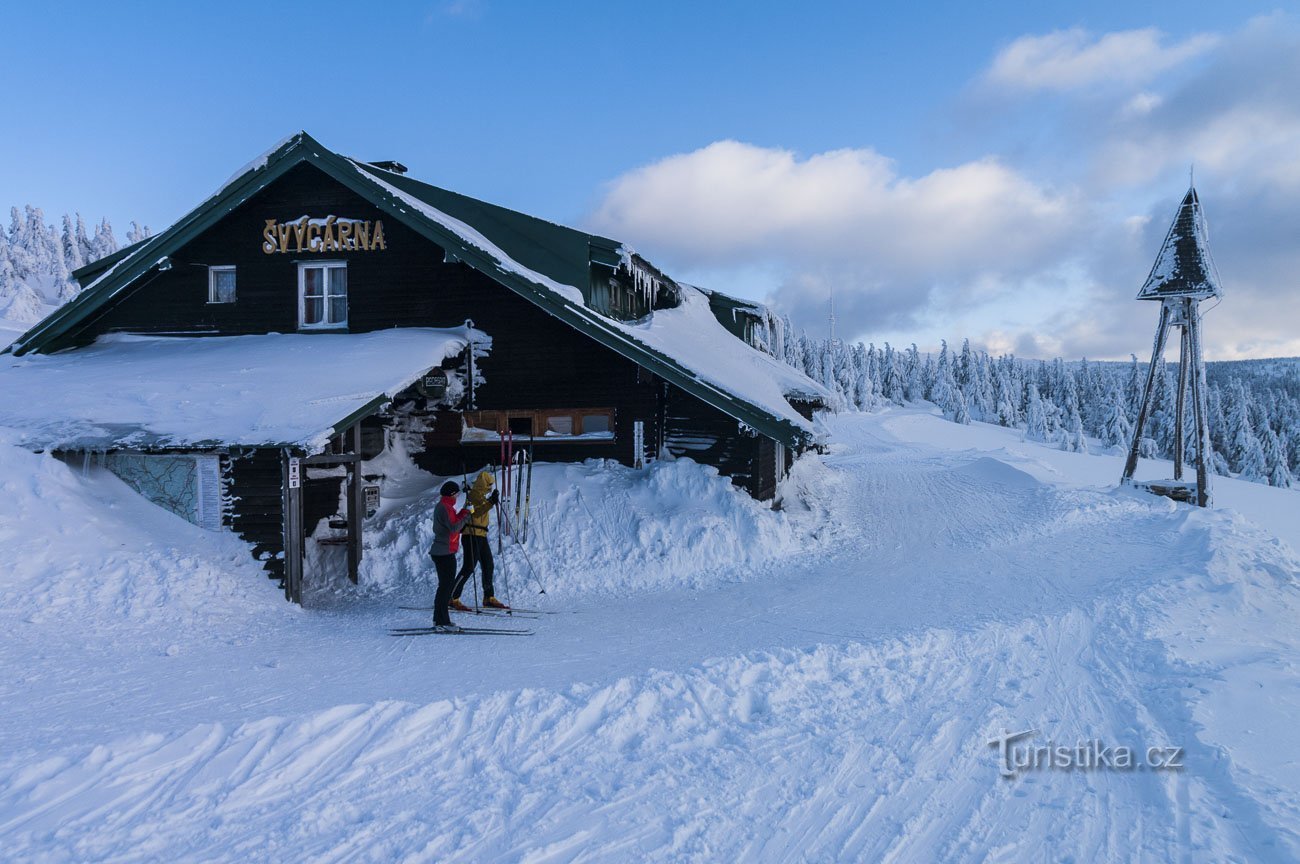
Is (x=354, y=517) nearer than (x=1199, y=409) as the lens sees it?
Yes

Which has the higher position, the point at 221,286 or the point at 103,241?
the point at 103,241

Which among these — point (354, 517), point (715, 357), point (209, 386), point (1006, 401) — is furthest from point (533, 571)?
point (1006, 401)

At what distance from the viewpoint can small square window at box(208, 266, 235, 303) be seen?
1605 cm

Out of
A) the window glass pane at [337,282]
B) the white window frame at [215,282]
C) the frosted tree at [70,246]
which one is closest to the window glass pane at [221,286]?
the white window frame at [215,282]

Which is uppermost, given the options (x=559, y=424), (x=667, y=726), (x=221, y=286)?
(x=221, y=286)

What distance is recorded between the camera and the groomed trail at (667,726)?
15.7 feet

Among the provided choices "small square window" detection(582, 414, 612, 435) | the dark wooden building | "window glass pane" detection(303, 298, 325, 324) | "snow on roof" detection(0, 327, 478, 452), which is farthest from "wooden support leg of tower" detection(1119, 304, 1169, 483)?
"window glass pane" detection(303, 298, 325, 324)

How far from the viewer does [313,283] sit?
628 inches

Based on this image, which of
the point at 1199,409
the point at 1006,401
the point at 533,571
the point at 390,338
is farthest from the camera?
the point at 1006,401

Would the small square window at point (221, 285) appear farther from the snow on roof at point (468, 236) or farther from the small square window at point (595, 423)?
the small square window at point (595, 423)

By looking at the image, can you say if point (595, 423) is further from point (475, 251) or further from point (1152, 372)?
point (1152, 372)

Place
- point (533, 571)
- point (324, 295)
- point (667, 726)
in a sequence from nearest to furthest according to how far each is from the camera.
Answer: point (667, 726) → point (533, 571) → point (324, 295)

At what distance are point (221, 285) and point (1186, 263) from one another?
992 inches

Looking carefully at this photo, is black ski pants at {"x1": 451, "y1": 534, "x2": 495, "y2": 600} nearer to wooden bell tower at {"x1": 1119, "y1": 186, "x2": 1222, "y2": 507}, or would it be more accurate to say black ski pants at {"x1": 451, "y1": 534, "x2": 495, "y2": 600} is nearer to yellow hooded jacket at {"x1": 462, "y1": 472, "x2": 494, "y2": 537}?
yellow hooded jacket at {"x1": 462, "y1": 472, "x2": 494, "y2": 537}
